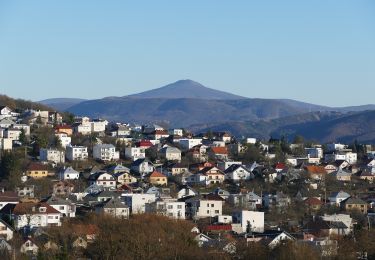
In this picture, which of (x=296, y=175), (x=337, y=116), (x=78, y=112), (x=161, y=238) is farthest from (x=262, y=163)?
(x=78, y=112)

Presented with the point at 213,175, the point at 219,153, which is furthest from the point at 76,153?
the point at 219,153

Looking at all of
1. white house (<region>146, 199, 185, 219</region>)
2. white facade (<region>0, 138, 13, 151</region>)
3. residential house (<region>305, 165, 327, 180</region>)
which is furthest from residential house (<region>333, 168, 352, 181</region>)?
white facade (<region>0, 138, 13, 151</region>)

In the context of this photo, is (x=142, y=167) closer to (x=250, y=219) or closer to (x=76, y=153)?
(x=76, y=153)

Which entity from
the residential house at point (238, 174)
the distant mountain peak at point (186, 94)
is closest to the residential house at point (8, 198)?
the residential house at point (238, 174)

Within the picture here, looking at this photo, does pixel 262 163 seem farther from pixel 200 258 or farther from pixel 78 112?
pixel 78 112

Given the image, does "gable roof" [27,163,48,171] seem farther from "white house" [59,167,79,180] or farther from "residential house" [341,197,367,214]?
"residential house" [341,197,367,214]

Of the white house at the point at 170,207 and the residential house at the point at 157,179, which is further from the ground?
the residential house at the point at 157,179

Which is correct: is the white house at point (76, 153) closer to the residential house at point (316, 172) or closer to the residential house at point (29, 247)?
the residential house at point (316, 172)
